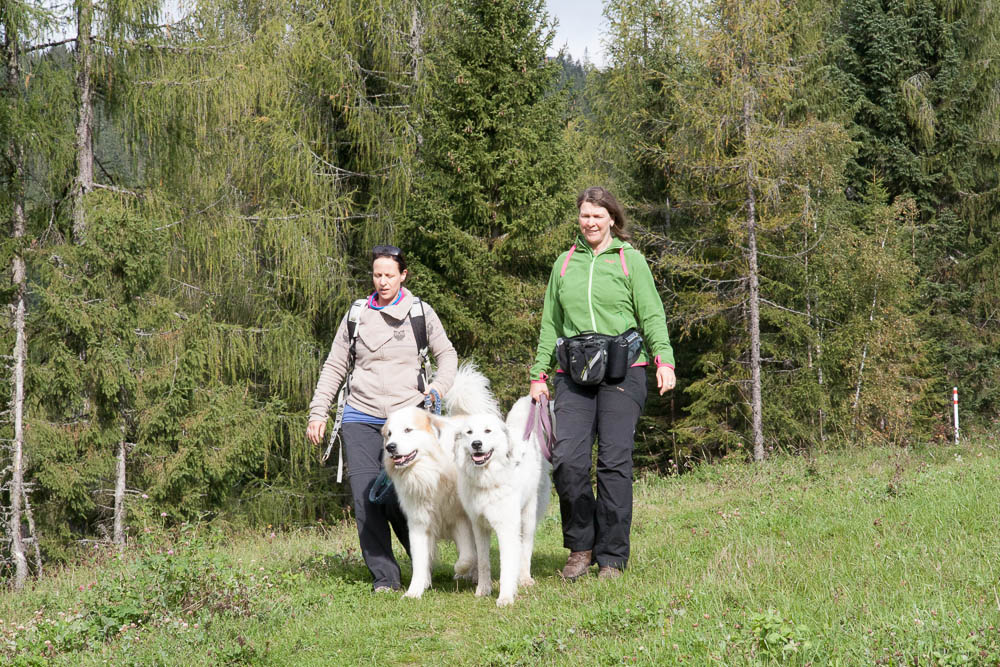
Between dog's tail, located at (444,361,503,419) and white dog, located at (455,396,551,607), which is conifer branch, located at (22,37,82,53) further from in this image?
white dog, located at (455,396,551,607)

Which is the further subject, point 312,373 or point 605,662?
point 312,373

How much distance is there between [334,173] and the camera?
51.5 ft

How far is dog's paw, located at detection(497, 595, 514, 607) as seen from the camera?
15.8 feet

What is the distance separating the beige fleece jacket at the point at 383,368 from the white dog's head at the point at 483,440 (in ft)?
2.54

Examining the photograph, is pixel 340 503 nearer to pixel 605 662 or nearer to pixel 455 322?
pixel 455 322

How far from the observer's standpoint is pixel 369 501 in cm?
574

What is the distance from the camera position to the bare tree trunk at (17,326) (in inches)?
438

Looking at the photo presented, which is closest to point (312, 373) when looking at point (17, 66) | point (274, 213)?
point (274, 213)

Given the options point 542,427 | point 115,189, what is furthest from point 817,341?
point 542,427

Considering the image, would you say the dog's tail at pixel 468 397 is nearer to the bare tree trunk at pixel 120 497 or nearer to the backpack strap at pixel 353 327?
the backpack strap at pixel 353 327

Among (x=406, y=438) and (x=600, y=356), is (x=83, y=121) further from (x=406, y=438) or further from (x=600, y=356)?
(x=600, y=356)

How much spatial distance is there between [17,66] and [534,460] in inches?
403

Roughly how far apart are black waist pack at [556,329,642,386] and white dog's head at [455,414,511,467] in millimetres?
536

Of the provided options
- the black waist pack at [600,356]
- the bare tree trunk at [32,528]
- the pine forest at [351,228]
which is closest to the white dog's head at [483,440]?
the black waist pack at [600,356]
